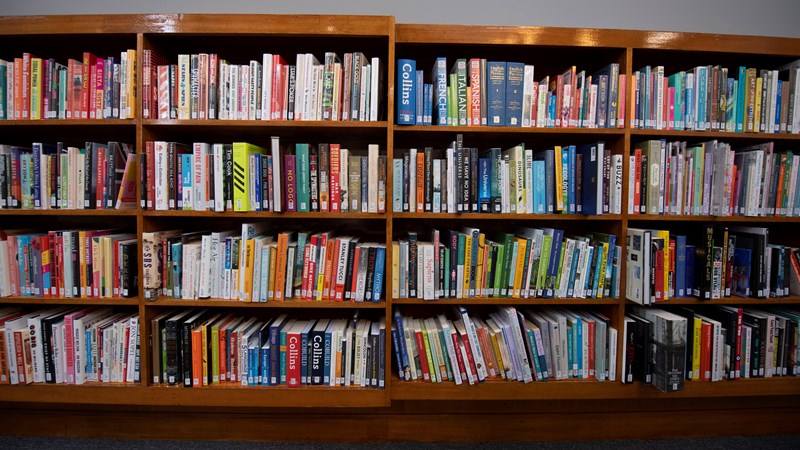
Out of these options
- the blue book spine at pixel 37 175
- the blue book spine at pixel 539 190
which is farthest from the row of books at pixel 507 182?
the blue book spine at pixel 37 175

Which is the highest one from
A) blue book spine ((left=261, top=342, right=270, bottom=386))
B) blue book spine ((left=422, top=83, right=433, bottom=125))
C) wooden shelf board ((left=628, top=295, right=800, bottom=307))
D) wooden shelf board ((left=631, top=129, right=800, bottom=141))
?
blue book spine ((left=422, top=83, right=433, bottom=125))

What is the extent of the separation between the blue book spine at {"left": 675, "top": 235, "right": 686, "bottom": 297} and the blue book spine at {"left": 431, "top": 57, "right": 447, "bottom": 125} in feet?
4.08

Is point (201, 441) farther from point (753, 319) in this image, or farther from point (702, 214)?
point (753, 319)

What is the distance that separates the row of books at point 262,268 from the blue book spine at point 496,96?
804mm

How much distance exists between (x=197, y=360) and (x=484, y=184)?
159 centimetres

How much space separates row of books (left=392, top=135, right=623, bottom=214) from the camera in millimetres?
1568

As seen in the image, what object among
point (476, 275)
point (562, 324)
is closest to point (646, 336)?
point (562, 324)

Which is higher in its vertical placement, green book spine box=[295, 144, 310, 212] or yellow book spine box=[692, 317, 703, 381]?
green book spine box=[295, 144, 310, 212]

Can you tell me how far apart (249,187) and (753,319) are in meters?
2.54

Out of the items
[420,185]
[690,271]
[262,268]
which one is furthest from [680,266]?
[262,268]

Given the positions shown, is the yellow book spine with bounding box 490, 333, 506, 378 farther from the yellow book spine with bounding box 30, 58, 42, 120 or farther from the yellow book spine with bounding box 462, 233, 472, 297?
the yellow book spine with bounding box 30, 58, 42, 120

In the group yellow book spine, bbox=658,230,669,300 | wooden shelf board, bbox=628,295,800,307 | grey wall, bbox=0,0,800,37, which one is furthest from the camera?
grey wall, bbox=0,0,800,37

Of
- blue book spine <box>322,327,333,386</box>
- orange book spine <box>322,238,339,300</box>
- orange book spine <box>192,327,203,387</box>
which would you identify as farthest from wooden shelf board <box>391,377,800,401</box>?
orange book spine <box>192,327,203,387</box>

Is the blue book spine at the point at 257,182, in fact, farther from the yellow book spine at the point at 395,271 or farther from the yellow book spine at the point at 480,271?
the yellow book spine at the point at 480,271
